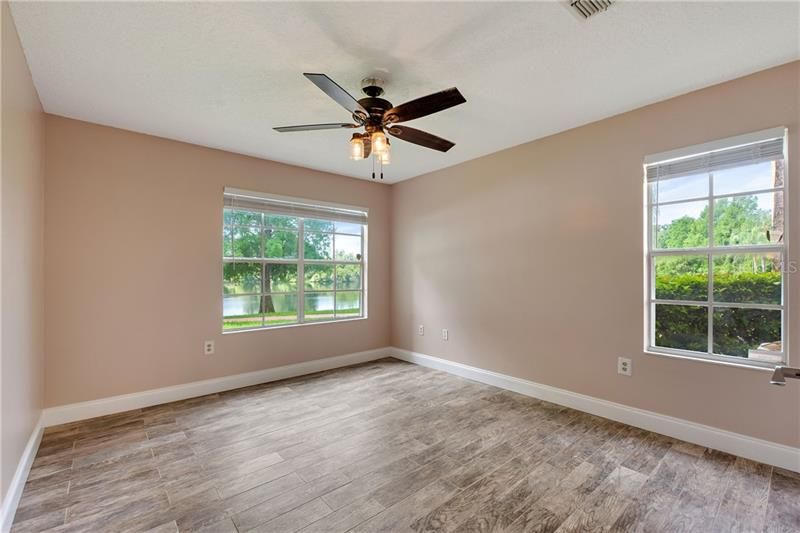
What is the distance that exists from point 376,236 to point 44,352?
357cm

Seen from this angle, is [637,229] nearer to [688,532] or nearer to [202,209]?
[688,532]

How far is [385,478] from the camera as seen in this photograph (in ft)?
7.02

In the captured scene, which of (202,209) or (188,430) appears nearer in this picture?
(188,430)

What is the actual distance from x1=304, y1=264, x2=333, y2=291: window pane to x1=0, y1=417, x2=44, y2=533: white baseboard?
8.61ft

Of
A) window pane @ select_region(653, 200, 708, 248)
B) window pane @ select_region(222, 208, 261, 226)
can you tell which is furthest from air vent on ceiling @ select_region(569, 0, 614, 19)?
window pane @ select_region(222, 208, 261, 226)

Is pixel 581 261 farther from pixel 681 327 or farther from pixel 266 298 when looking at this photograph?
pixel 266 298

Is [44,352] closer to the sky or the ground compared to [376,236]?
closer to the ground

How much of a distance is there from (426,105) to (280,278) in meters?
2.89

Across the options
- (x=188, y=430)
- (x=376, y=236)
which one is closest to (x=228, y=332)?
(x=188, y=430)

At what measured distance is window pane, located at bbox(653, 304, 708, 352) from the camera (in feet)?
8.55

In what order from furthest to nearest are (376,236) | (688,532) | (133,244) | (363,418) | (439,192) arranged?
(376,236)
(439,192)
(133,244)
(363,418)
(688,532)

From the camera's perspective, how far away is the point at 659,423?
A: 2689 millimetres

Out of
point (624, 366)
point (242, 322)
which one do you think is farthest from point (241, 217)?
point (624, 366)

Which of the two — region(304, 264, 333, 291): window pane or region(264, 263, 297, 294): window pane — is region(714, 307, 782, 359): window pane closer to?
region(304, 264, 333, 291): window pane
